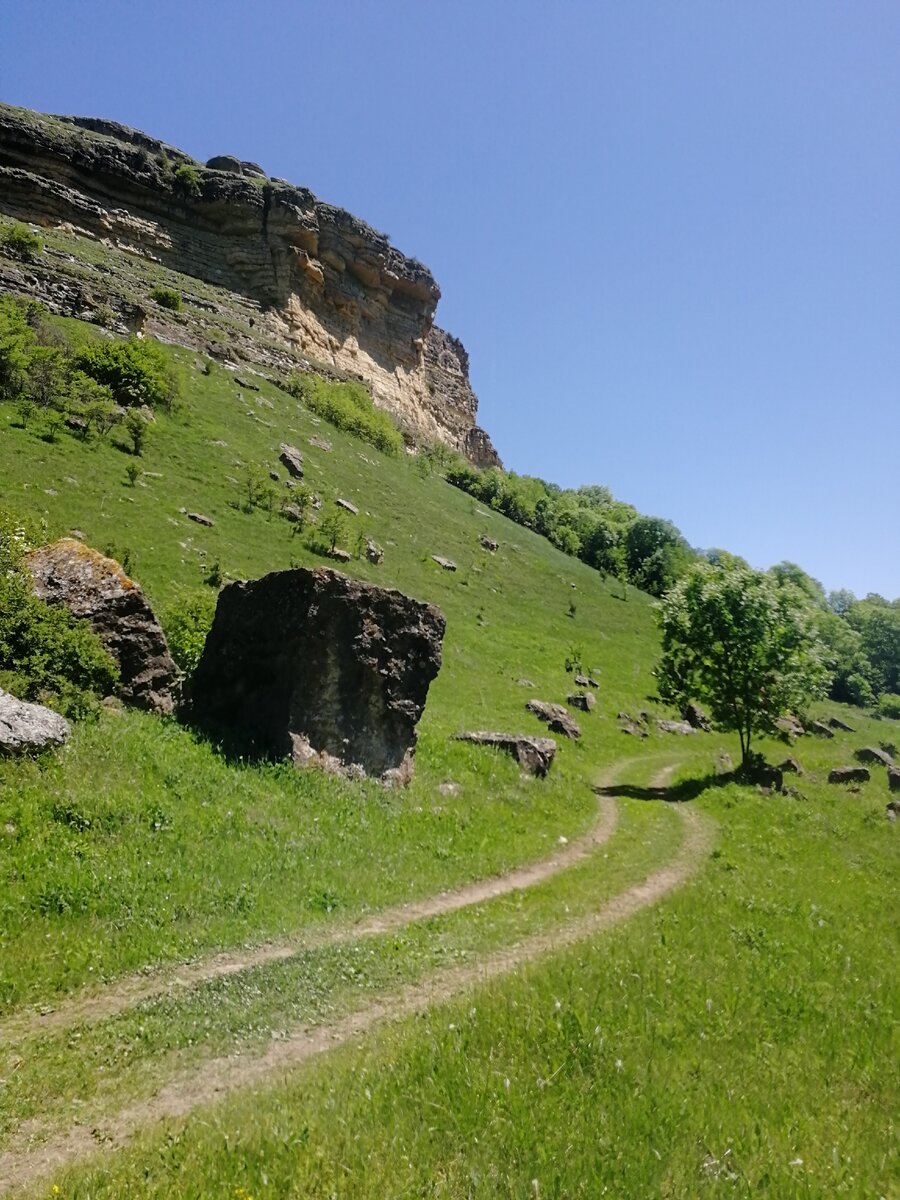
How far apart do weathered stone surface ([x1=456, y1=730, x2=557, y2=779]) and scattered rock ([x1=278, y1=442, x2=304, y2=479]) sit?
31425 millimetres

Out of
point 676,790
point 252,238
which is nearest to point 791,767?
point 676,790

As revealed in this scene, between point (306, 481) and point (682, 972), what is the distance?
43311 mm

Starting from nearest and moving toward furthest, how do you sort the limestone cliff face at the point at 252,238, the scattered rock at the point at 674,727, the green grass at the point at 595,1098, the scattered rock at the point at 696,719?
1. the green grass at the point at 595,1098
2. the scattered rock at the point at 674,727
3. the scattered rock at the point at 696,719
4. the limestone cliff face at the point at 252,238

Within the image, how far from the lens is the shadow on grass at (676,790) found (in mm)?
22438

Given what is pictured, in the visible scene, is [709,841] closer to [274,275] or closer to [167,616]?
[167,616]

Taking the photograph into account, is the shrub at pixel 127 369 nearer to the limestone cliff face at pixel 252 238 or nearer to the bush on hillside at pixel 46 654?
the limestone cliff face at pixel 252 238

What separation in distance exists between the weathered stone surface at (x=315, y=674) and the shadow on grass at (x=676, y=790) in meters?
9.91

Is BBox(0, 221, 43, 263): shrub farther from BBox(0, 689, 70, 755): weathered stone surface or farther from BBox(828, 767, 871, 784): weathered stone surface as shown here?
BBox(828, 767, 871, 784): weathered stone surface

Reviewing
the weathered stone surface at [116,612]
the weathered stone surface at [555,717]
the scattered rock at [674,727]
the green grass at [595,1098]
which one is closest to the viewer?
the green grass at [595,1098]

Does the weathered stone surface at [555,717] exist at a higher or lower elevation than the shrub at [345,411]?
lower

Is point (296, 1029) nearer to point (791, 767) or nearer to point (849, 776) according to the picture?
point (791, 767)

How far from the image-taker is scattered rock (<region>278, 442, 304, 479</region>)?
46875 mm

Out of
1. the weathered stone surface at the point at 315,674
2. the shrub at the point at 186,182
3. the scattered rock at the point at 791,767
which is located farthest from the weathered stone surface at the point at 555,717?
the shrub at the point at 186,182

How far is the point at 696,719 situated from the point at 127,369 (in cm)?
4225
